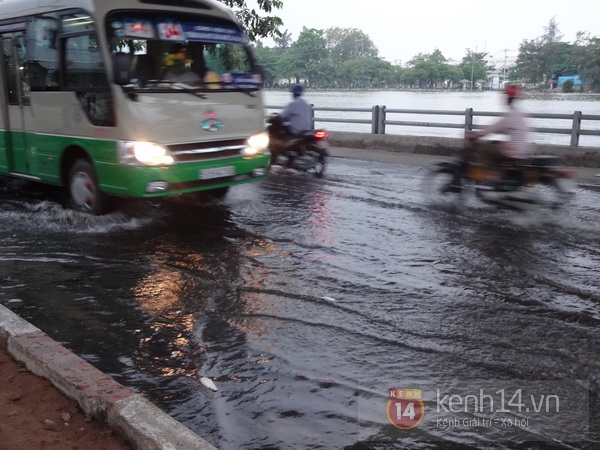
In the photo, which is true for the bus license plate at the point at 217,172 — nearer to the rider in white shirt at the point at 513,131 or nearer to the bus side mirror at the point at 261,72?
the bus side mirror at the point at 261,72

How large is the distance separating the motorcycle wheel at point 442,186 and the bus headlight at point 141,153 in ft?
13.5

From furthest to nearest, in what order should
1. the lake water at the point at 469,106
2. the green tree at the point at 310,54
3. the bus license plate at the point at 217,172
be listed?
the green tree at the point at 310,54
the lake water at the point at 469,106
the bus license plate at the point at 217,172

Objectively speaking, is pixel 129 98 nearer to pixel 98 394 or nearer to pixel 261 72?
pixel 261 72

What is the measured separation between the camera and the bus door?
8375 mm

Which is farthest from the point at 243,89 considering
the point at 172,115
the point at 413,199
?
the point at 413,199

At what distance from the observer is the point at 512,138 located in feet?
26.7

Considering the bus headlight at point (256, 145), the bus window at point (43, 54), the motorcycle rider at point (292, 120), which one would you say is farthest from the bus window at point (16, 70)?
the motorcycle rider at point (292, 120)

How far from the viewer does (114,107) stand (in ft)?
22.8

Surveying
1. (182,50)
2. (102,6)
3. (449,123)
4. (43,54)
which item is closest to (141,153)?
(182,50)

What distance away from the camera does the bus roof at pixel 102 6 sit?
7016 millimetres

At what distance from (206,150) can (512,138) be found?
413cm

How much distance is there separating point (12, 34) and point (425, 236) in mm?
6399

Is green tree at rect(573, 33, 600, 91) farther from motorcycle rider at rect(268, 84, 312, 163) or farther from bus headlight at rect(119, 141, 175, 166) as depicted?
bus headlight at rect(119, 141, 175, 166)

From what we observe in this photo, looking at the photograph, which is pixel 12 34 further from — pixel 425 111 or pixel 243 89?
pixel 425 111
